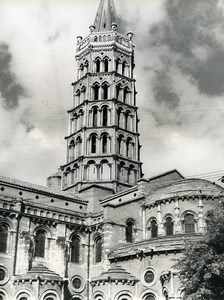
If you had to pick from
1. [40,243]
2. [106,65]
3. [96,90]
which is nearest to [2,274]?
[40,243]

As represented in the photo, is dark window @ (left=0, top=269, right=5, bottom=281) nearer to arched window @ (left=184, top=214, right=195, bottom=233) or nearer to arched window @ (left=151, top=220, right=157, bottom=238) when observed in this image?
arched window @ (left=151, top=220, right=157, bottom=238)

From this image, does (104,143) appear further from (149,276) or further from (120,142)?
(149,276)

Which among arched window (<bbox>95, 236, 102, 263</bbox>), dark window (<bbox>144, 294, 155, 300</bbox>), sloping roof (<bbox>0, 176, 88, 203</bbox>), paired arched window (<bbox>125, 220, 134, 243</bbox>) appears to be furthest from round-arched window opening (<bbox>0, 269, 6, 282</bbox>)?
dark window (<bbox>144, 294, 155, 300</bbox>)

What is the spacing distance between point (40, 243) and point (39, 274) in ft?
18.2

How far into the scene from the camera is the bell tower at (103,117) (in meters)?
57.5

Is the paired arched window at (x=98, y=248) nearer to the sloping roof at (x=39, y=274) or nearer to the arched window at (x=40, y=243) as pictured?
the arched window at (x=40, y=243)

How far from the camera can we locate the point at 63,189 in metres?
59.3

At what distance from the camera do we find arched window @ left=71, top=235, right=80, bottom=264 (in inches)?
1889

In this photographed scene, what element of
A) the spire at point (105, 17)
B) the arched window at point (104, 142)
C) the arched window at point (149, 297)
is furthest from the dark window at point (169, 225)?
the spire at point (105, 17)

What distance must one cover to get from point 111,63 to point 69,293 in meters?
32.6

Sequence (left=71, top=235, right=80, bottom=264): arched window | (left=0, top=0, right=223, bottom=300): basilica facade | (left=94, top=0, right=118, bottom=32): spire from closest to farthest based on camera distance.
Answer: (left=0, top=0, right=223, bottom=300): basilica facade < (left=71, top=235, right=80, bottom=264): arched window < (left=94, top=0, right=118, bottom=32): spire

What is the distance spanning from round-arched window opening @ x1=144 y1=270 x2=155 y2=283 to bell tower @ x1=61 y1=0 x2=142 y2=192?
57.9 ft

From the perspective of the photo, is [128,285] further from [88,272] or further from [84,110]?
[84,110]

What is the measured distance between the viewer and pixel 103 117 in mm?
60844
